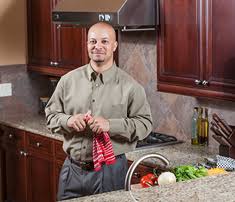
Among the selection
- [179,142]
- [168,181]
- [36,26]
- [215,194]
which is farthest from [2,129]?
[215,194]

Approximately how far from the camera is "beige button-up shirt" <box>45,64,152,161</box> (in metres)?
3.40

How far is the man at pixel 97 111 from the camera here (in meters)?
3.38

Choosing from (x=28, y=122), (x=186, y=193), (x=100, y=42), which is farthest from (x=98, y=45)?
(x=28, y=122)

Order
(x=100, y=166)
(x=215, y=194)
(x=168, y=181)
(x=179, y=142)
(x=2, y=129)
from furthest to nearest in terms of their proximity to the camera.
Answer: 1. (x=2, y=129)
2. (x=179, y=142)
3. (x=100, y=166)
4. (x=168, y=181)
5. (x=215, y=194)

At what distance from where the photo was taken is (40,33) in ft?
16.9

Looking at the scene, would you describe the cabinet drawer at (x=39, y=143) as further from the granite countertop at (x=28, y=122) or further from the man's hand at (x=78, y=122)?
the man's hand at (x=78, y=122)

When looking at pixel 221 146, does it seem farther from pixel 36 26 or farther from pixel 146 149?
pixel 36 26

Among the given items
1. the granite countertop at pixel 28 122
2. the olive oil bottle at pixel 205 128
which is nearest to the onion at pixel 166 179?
the olive oil bottle at pixel 205 128

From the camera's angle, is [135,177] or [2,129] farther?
[2,129]

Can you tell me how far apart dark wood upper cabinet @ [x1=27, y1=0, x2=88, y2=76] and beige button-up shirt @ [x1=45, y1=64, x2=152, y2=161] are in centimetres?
116

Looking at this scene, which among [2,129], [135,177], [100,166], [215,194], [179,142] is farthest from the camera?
[2,129]

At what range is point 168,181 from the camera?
231 centimetres

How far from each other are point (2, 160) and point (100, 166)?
2036 millimetres

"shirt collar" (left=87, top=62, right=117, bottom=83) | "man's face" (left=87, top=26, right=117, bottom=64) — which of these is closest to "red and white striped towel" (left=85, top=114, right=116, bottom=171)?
"shirt collar" (left=87, top=62, right=117, bottom=83)
